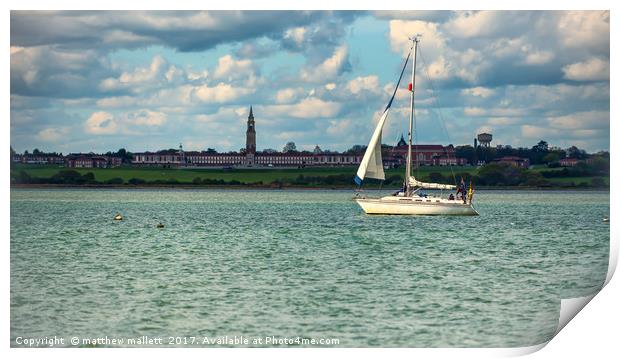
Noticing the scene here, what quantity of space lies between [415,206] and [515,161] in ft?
286

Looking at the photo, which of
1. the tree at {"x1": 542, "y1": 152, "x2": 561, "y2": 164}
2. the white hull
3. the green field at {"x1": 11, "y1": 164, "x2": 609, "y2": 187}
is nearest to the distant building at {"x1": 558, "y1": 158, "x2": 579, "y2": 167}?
the tree at {"x1": 542, "y1": 152, "x2": 561, "y2": 164}

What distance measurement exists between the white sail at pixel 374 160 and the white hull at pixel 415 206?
1.72m

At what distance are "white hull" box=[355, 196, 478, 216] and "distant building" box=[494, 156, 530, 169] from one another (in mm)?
76455

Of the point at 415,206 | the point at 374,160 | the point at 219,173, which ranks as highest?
the point at 374,160

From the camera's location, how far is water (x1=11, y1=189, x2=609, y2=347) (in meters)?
25.0

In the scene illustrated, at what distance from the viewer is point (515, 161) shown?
146 m

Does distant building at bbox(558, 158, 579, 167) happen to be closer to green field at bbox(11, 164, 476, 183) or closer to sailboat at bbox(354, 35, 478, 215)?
green field at bbox(11, 164, 476, 183)

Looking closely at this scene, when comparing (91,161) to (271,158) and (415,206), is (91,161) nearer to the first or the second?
(271,158)

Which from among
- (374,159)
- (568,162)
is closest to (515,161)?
(568,162)

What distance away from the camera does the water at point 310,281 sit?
25.0 m

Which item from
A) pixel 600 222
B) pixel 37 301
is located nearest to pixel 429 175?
pixel 600 222

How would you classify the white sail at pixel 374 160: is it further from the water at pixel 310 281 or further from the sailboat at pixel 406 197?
the water at pixel 310 281

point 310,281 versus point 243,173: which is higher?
point 243,173

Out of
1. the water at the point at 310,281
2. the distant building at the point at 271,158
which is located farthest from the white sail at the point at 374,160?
the distant building at the point at 271,158
